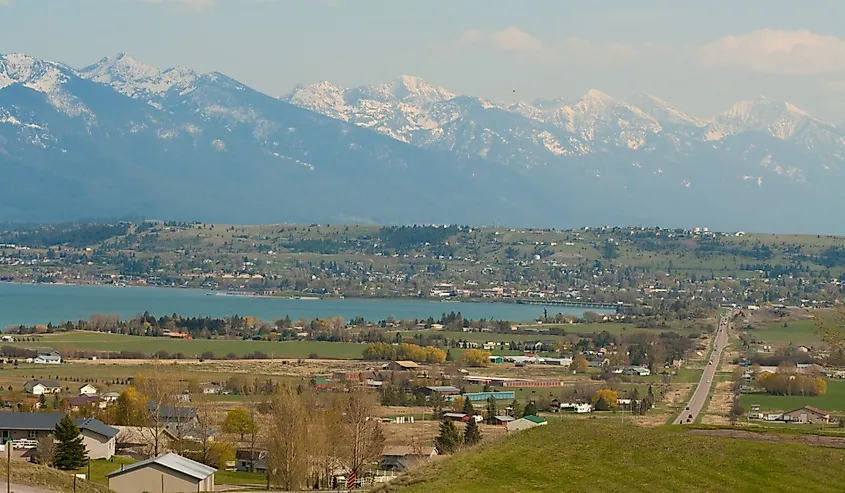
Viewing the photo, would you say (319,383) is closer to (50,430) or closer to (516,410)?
(516,410)

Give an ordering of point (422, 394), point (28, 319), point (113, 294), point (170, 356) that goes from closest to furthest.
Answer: point (422, 394)
point (170, 356)
point (28, 319)
point (113, 294)

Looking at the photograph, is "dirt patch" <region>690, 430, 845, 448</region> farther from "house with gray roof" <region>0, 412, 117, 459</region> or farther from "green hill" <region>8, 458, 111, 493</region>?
"house with gray roof" <region>0, 412, 117, 459</region>

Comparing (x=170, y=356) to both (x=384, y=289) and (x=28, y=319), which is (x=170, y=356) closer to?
(x=28, y=319)

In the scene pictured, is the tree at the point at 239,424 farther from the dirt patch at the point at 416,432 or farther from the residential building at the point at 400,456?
the residential building at the point at 400,456

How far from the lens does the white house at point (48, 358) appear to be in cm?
8138

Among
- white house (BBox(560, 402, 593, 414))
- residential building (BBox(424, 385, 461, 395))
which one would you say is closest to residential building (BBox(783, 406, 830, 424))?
white house (BBox(560, 402, 593, 414))

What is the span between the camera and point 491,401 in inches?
2295

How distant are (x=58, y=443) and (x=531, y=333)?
8137 centimetres

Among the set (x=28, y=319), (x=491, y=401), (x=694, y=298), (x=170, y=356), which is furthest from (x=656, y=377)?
(x=694, y=298)

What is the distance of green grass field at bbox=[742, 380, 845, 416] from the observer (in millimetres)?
59406

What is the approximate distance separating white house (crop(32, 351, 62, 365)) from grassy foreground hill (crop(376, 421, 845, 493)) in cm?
6191

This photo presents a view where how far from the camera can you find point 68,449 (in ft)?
115

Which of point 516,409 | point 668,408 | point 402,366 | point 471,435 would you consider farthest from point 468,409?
point 402,366

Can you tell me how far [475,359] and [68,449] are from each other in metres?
55.1
